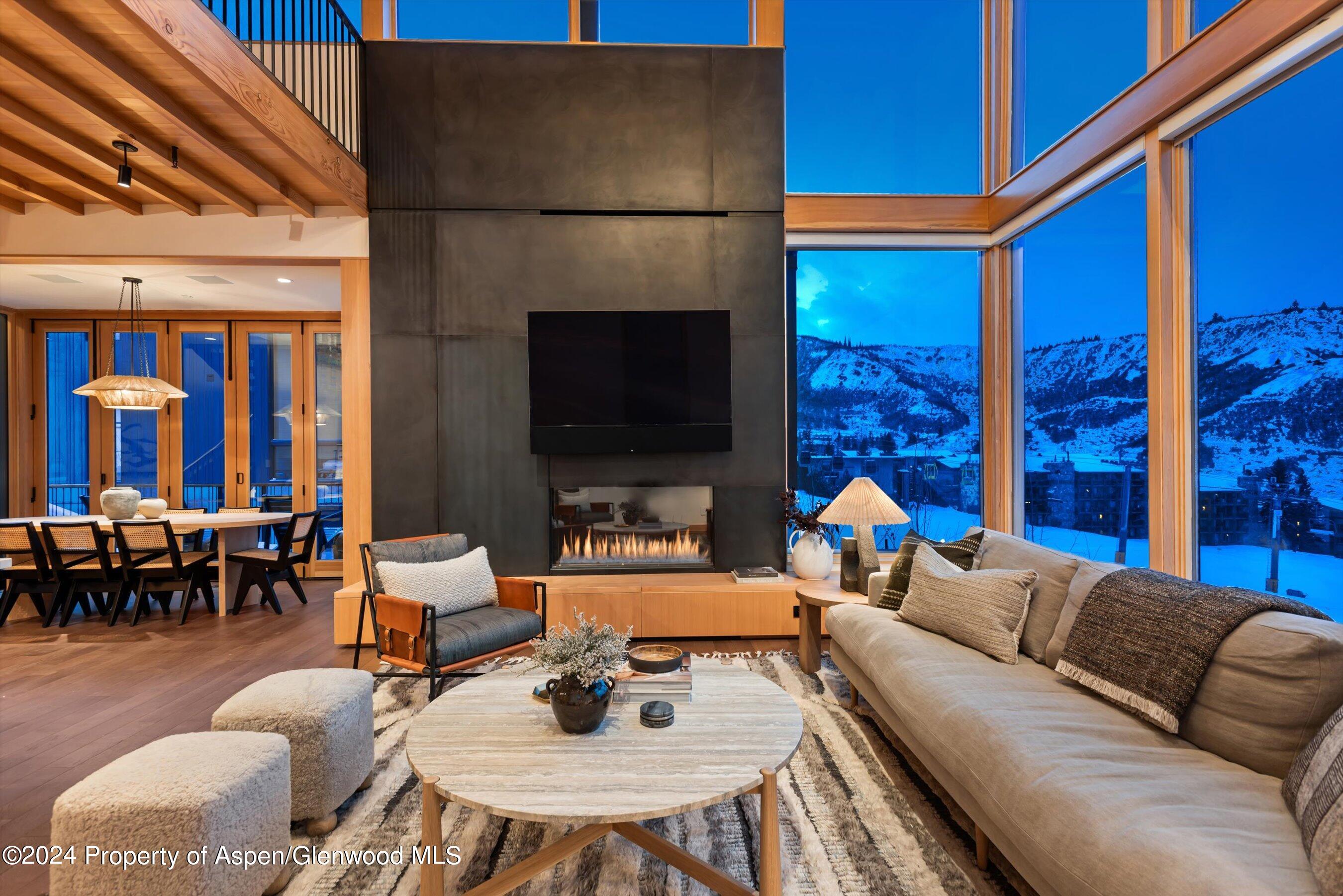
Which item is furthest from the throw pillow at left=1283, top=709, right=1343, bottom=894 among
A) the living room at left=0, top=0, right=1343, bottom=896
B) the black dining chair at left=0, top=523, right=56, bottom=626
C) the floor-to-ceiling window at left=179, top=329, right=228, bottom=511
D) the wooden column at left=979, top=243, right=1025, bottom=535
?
the floor-to-ceiling window at left=179, top=329, right=228, bottom=511

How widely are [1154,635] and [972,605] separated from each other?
73 cm

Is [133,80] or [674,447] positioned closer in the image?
[133,80]

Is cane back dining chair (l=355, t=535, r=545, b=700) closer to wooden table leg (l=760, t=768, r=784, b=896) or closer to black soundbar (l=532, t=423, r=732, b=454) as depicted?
black soundbar (l=532, t=423, r=732, b=454)

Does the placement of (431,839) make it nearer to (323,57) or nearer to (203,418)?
(323,57)

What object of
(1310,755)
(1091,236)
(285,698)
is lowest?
(285,698)

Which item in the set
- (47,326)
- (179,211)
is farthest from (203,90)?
(47,326)

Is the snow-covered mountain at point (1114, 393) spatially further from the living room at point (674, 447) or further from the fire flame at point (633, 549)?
the fire flame at point (633, 549)

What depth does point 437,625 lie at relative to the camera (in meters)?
3.00

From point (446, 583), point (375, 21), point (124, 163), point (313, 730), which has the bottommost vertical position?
point (313, 730)

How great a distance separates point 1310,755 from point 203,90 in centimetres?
432

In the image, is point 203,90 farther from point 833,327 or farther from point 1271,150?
point 1271,150

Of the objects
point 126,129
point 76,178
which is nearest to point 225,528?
point 76,178

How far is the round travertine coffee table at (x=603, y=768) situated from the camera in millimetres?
1530

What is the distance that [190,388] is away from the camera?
21.3 ft
